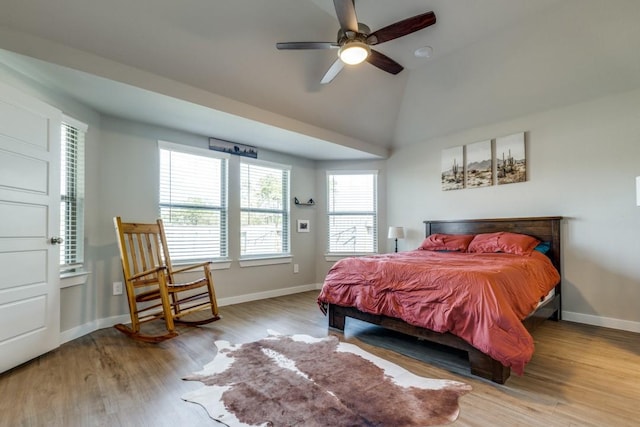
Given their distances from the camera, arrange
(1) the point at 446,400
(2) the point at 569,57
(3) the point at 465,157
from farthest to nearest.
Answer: (3) the point at 465,157, (2) the point at 569,57, (1) the point at 446,400

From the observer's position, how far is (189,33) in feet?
8.81

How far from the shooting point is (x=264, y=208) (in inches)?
191

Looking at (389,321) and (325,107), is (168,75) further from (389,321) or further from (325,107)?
(389,321)

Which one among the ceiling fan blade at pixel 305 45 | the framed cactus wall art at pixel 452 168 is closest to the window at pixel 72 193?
the ceiling fan blade at pixel 305 45

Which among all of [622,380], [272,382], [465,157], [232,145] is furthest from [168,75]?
[622,380]

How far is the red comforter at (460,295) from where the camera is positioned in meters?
2.03

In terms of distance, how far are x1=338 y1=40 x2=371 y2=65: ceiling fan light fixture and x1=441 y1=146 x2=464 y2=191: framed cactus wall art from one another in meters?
2.54

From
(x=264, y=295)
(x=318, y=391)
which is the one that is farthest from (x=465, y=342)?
(x=264, y=295)

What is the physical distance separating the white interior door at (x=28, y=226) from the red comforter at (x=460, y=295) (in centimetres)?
241

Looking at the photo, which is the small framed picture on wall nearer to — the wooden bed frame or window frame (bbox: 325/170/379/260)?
window frame (bbox: 325/170/379/260)

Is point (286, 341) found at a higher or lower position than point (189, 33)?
lower

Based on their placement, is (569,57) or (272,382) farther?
(569,57)

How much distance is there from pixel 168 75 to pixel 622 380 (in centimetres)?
431

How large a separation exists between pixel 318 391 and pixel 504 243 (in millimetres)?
2802
